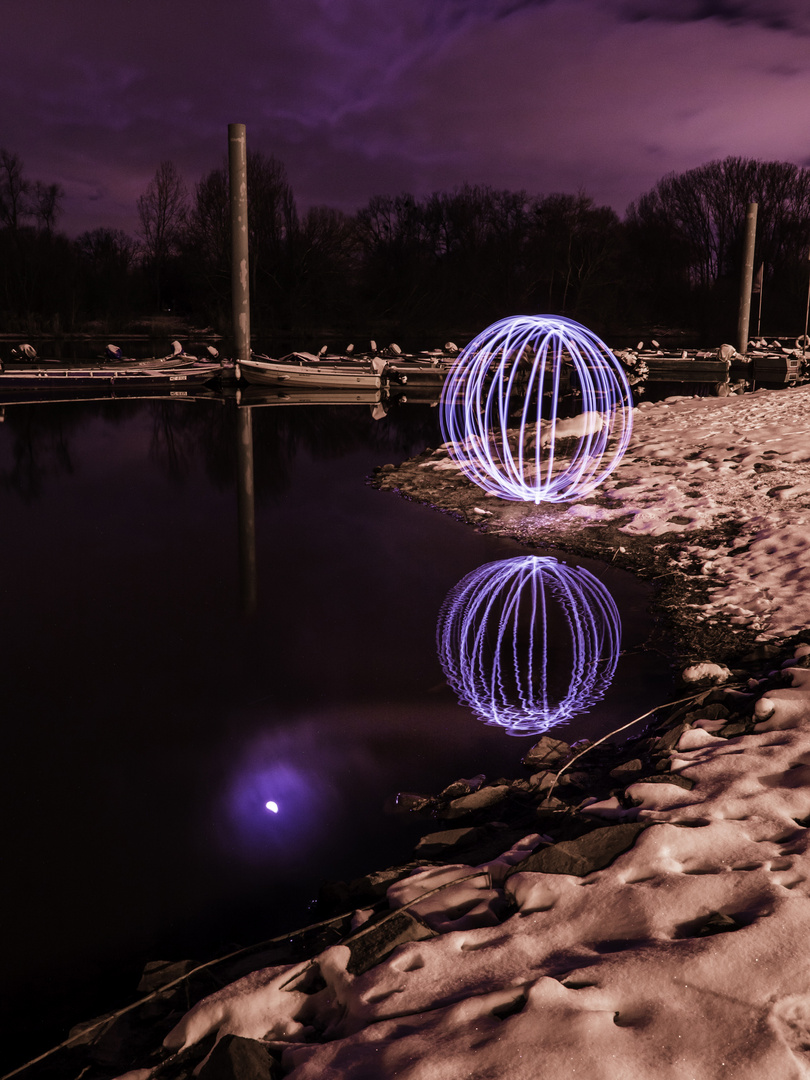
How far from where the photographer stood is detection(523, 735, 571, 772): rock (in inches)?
156

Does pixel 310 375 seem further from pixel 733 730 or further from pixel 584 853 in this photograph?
pixel 584 853

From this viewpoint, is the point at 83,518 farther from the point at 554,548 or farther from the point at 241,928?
the point at 241,928

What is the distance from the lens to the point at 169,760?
3.96 meters

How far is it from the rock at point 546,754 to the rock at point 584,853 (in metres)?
0.96

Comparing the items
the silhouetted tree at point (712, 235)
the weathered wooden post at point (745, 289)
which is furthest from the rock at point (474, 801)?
the silhouetted tree at point (712, 235)

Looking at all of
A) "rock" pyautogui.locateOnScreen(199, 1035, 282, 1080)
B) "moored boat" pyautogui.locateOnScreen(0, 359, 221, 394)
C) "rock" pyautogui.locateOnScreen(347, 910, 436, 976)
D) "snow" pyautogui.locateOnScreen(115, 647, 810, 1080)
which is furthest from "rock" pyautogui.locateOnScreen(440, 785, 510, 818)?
"moored boat" pyautogui.locateOnScreen(0, 359, 221, 394)

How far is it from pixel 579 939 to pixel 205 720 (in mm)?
2422

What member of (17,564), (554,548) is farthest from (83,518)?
(554,548)

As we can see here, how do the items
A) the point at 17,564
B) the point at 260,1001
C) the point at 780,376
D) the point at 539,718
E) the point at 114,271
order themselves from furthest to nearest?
the point at 114,271
the point at 780,376
the point at 17,564
the point at 539,718
the point at 260,1001

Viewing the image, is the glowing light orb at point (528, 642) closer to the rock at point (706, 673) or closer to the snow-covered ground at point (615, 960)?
the rock at point (706, 673)

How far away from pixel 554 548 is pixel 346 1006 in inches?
216

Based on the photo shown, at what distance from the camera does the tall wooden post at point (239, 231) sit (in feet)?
70.7

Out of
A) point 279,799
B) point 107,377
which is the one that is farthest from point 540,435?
point 107,377

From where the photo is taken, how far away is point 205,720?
4355mm
